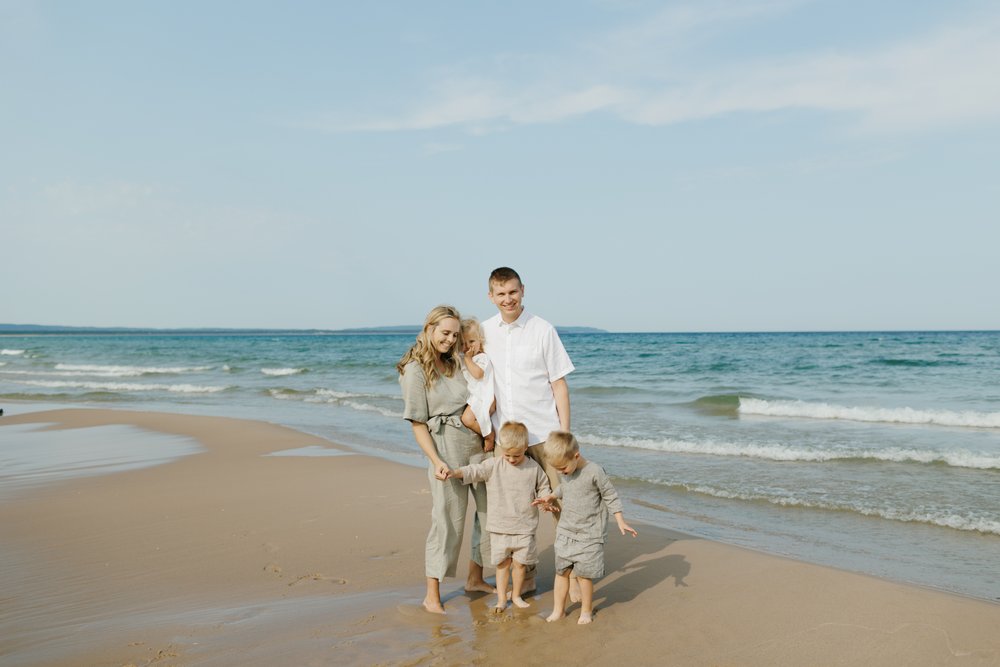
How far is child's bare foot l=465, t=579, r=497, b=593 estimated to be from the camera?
180 inches

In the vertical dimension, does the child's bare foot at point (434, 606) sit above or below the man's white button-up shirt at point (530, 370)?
below

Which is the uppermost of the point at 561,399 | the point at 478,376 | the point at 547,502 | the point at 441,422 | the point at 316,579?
the point at 478,376

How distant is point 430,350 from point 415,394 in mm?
272

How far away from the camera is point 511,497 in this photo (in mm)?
4137

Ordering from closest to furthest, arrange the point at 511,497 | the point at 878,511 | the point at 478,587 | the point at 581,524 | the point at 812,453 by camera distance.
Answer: the point at 581,524
the point at 511,497
the point at 478,587
the point at 878,511
the point at 812,453

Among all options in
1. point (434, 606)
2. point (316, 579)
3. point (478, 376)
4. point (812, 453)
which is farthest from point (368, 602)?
point (812, 453)

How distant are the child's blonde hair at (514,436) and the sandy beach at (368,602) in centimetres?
98

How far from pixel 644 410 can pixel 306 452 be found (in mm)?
8254

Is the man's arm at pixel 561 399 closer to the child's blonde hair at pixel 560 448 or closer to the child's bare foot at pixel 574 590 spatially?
the child's blonde hair at pixel 560 448

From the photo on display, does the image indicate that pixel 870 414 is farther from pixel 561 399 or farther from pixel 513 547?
pixel 513 547

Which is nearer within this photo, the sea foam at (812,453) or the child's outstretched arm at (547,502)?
the child's outstretched arm at (547,502)

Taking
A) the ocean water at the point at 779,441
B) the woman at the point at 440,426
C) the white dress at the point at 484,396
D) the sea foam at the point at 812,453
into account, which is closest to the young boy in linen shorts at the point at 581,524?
the white dress at the point at 484,396

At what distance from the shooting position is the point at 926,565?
537cm

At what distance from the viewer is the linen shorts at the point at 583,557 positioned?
3.97 metres
